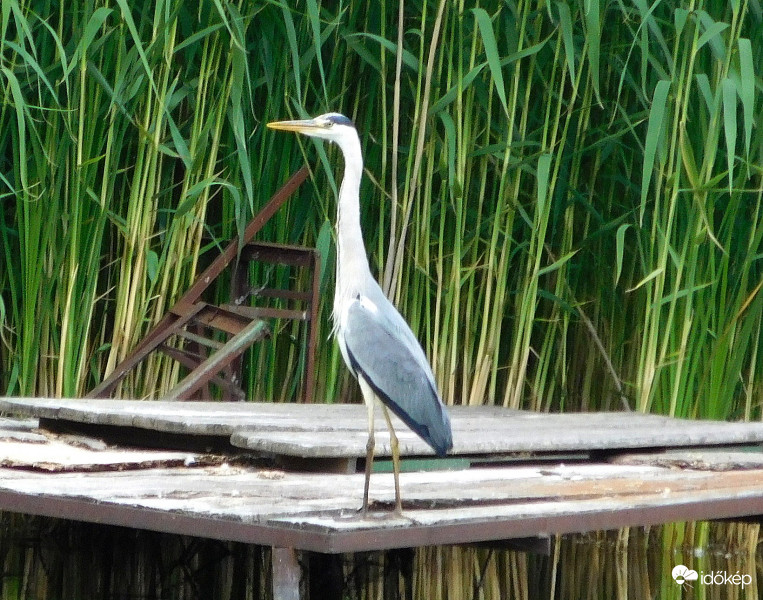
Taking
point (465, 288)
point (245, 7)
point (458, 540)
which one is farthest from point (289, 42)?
point (458, 540)

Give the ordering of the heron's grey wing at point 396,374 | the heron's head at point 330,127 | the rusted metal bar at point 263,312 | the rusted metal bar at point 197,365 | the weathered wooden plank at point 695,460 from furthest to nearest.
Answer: the rusted metal bar at point 263,312
the rusted metal bar at point 197,365
the weathered wooden plank at point 695,460
the heron's head at point 330,127
the heron's grey wing at point 396,374

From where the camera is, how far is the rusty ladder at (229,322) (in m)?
4.31

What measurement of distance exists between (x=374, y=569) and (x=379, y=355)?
6.56 ft

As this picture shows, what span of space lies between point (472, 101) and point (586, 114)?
1.49 feet

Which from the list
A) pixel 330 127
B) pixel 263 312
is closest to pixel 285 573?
pixel 330 127

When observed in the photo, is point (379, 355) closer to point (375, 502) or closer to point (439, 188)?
point (375, 502)

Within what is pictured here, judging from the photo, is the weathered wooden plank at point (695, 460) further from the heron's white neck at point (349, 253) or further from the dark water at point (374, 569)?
the heron's white neck at point (349, 253)

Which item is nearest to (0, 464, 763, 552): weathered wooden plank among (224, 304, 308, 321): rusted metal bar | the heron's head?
the heron's head

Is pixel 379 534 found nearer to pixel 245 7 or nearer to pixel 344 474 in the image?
pixel 344 474

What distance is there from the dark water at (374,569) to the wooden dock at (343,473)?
1.65 feet

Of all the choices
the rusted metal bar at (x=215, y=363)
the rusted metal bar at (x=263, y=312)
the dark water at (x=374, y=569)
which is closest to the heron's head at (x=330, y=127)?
the rusted metal bar at (x=215, y=363)

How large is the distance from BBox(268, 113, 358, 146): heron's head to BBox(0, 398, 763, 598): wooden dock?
760mm

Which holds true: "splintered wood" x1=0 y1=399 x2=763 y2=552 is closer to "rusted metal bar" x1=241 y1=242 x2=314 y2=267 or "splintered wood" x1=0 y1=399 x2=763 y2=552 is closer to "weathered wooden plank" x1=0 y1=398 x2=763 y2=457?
"weathered wooden plank" x1=0 y1=398 x2=763 y2=457

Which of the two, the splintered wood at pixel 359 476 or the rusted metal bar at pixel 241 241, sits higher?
the rusted metal bar at pixel 241 241
